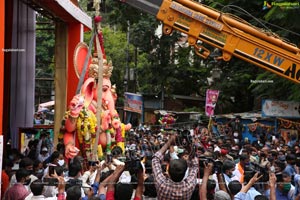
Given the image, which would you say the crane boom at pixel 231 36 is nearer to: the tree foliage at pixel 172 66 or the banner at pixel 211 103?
the tree foliage at pixel 172 66

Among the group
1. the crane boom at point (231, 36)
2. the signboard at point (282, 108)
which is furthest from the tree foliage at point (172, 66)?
the crane boom at point (231, 36)

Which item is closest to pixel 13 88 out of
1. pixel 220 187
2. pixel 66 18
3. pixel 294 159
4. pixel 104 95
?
pixel 66 18

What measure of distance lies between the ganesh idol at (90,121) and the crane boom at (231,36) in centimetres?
270

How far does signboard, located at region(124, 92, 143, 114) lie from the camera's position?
28.2 meters

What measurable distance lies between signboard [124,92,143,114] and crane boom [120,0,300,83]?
17162 mm

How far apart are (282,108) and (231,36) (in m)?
8.33

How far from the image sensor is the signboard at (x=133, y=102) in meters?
28.2

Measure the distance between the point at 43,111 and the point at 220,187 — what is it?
65.6 ft

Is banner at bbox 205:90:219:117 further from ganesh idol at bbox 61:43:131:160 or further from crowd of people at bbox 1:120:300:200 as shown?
crowd of people at bbox 1:120:300:200

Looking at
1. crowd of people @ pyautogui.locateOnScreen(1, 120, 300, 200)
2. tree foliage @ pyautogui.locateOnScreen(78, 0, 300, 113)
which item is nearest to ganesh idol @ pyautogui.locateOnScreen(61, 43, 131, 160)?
crowd of people @ pyautogui.locateOnScreen(1, 120, 300, 200)

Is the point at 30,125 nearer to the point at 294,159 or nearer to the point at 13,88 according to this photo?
the point at 13,88

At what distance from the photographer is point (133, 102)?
28891 mm

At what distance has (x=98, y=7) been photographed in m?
12.9

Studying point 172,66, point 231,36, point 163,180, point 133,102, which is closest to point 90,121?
point 231,36
